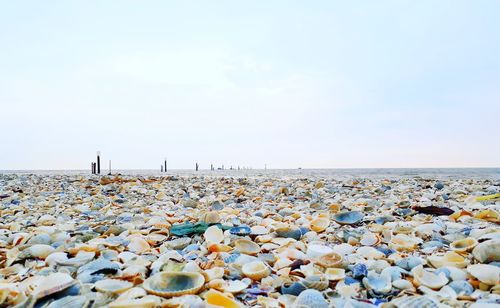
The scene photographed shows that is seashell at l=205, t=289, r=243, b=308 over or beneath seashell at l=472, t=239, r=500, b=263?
beneath

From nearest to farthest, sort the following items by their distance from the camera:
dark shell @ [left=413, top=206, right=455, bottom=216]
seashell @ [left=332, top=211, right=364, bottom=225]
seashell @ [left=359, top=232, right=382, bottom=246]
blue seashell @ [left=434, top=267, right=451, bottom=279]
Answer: blue seashell @ [left=434, top=267, right=451, bottom=279], seashell @ [left=359, top=232, right=382, bottom=246], seashell @ [left=332, top=211, right=364, bottom=225], dark shell @ [left=413, top=206, right=455, bottom=216]

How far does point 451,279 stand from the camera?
1.73 metres

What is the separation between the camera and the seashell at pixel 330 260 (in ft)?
6.41

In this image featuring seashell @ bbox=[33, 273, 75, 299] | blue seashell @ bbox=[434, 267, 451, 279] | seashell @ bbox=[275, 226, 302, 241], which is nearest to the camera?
seashell @ bbox=[33, 273, 75, 299]

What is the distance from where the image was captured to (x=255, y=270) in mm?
1896

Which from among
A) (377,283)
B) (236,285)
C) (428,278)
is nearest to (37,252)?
(236,285)

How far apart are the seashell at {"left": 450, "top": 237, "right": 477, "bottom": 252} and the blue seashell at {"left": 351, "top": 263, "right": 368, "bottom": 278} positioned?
0.63m

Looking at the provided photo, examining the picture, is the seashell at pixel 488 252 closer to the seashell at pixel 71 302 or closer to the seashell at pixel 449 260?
the seashell at pixel 449 260

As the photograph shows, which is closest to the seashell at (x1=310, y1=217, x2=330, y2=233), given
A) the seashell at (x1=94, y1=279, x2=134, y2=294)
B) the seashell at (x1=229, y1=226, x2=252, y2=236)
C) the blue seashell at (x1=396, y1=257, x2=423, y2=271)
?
the seashell at (x1=229, y1=226, x2=252, y2=236)

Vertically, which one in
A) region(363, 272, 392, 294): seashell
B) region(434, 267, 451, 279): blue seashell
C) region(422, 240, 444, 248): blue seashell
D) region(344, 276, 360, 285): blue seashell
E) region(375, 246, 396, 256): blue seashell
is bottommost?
region(344, 276, 360, 285): blue seashell

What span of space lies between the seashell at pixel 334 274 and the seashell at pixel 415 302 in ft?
1.13

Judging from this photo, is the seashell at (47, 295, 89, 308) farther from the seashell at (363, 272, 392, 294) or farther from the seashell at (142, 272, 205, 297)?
the seashell at (363, 272, 392, 294)

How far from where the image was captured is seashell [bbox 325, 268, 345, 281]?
1.79 m

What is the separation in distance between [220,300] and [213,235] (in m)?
1.09
